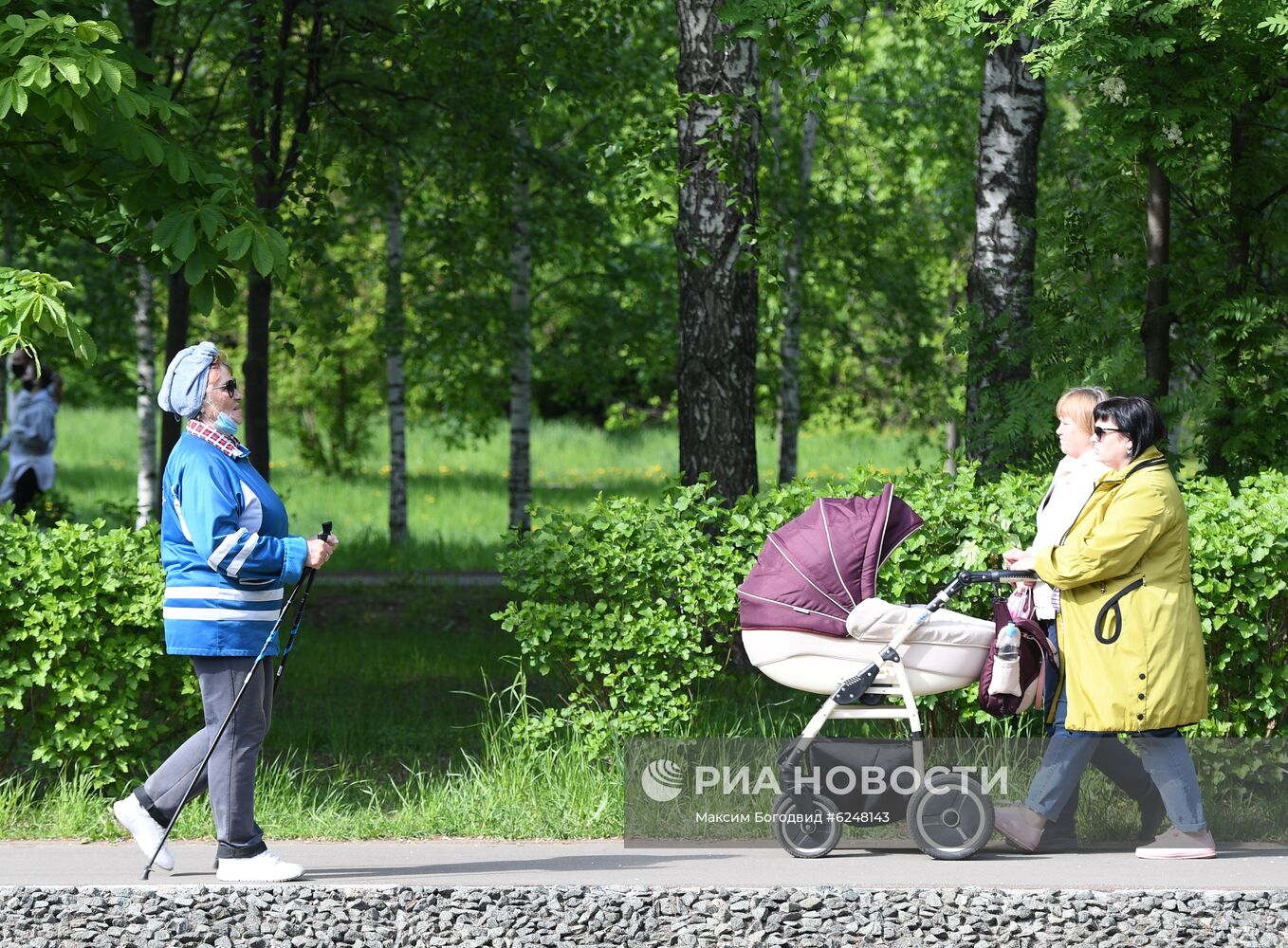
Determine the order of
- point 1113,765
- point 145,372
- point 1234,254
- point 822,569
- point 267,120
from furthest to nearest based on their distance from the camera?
point 145,372 → point 267,120 → point 1234,254 → point 1113,765 → point 822,569

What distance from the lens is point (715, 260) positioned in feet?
25.1

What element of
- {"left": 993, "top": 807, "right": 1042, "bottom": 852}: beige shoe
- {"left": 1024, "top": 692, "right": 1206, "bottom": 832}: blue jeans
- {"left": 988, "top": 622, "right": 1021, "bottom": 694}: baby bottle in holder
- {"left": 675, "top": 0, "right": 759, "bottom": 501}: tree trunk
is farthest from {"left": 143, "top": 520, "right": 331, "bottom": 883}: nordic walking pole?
{"left": 675, "top": 0, "right": 759, "bottom": 501}: tree trunk

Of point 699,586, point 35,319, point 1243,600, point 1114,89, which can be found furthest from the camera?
point 1114,89

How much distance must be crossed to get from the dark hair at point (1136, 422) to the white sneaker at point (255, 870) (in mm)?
3273

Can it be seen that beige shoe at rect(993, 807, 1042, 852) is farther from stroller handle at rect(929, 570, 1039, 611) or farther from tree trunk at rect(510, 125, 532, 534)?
tree trunk at rect(510, 125, 532, 534)

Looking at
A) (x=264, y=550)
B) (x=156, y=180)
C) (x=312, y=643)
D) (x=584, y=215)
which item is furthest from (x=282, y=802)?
(x=584, y=215)

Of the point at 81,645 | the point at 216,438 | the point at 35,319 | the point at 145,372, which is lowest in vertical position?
the point at 81,645

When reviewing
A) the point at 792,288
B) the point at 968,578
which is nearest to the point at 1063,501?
the point at 968,578

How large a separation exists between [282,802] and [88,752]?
83 cm

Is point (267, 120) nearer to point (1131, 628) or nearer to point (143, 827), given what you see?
point (143, 827)

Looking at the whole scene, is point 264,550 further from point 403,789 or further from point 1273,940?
point 1273,940

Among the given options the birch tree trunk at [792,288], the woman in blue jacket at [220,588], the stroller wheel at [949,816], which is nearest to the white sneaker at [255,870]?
the woman in blue jacket at [220,588]

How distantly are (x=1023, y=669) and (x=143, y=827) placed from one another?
3.22 m

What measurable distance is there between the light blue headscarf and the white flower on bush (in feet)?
14.4
